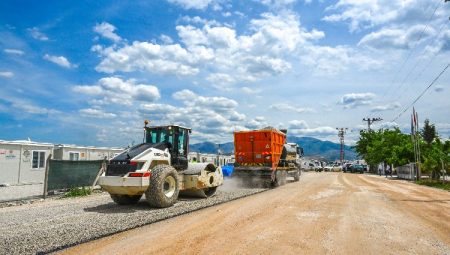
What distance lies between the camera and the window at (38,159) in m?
23.8

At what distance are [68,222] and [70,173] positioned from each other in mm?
8173

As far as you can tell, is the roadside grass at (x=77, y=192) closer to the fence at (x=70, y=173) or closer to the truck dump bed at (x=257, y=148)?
the fence at (x=70, y=173)

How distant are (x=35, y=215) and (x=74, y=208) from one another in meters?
1.56

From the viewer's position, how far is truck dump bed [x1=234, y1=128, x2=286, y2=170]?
69.8 ft

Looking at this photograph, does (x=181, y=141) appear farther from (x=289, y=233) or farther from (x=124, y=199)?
(x=289, y=233)

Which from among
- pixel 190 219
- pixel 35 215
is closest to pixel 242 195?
pixel 190 219

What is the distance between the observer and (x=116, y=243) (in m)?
7.24

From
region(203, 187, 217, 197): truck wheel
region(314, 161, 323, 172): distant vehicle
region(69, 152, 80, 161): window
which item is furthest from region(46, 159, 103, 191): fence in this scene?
region(314, 161, 323, 172): distant vehicle

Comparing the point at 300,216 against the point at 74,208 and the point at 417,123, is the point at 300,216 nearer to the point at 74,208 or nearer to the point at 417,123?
the point at 74,208

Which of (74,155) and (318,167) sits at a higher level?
(74,155)

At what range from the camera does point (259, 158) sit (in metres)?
21.4

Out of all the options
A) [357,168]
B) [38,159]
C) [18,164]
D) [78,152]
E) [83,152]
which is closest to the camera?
[18,164]

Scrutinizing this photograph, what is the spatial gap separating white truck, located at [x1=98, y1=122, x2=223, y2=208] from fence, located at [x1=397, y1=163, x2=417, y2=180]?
27.4 meters

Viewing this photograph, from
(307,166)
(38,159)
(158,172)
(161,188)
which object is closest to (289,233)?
(161,188)
